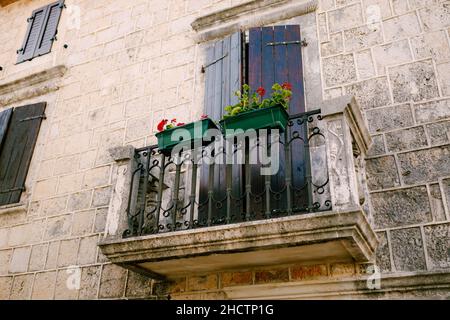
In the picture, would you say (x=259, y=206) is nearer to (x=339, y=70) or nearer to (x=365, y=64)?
(x=339, y=70)

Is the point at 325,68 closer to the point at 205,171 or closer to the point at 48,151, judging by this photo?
the point at 205,171

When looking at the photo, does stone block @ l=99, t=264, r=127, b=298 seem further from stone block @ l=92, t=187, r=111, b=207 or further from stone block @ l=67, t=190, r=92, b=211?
stone block @ l=67, t=190, r=92, b=211

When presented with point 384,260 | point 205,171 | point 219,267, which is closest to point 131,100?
point 205,171

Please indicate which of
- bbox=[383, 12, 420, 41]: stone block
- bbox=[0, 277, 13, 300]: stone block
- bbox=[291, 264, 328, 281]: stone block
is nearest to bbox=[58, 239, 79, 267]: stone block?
bbox=[0, 277, 13, 300]: stone block

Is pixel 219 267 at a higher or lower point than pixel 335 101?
lower

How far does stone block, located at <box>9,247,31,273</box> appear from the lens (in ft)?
18.7

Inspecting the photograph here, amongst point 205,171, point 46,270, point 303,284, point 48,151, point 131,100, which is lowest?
point 303,284

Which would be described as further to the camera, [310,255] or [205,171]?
[205,171]

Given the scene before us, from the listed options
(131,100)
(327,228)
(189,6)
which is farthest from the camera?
(189,6)

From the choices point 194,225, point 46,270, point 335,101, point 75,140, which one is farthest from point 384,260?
point 75,140

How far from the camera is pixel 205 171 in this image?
5.08 meters

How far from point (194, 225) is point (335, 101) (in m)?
1.73

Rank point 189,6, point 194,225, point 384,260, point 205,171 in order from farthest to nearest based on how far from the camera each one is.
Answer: point 189,6, point 205,171, point 194,225, point 384,260

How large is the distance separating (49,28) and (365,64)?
572 centimetres
